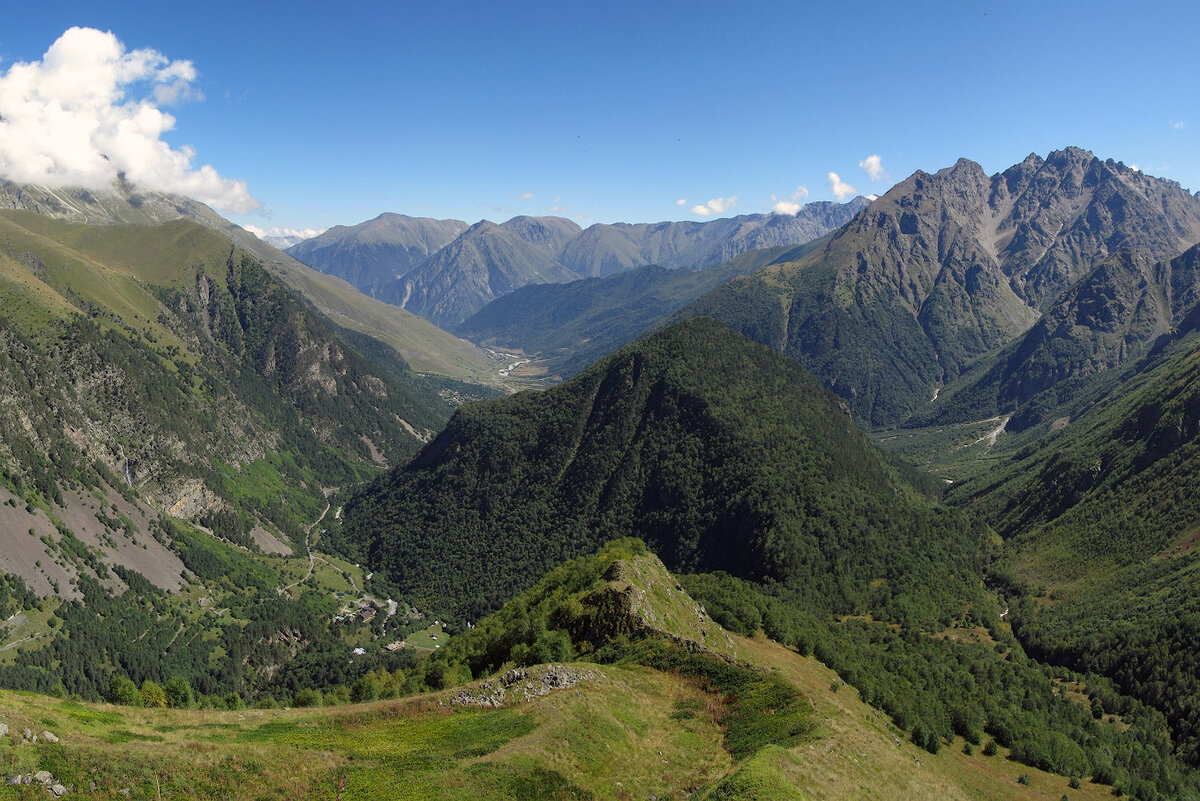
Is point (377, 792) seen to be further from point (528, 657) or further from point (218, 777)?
point (528, 657)

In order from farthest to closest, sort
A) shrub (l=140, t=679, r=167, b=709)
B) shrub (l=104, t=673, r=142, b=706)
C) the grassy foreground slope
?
shrub (l=140, t=679, r=167, b=709) → shrub (l=104, t=673, r=142, b=706) → the grassy foreground slope

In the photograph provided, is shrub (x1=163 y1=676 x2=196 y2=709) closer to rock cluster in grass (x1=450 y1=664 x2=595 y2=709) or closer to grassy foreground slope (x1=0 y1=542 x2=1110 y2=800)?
grassy foreground slope (x1=0 y1=542 x2=1110 y2=800)

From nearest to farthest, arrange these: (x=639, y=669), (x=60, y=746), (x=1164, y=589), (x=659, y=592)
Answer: (x=60, y=746) → (x=639, y=669) → (x=659, y=592) → (x=1164, y=589)

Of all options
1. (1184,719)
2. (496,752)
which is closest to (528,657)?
(496,752)

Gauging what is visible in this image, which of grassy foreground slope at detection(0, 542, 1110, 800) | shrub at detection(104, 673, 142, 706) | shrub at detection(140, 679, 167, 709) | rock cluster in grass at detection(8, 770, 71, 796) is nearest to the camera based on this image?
rock cluster in grass at detection(8, 770, 71, 796)

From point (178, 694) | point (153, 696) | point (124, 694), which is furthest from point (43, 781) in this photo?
point (178, 694)

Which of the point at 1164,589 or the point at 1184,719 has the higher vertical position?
the point at 1164,589

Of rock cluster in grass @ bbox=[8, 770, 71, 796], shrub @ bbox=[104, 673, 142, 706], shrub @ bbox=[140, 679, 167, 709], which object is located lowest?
shrub @ bbox=[140, 679, 167, 709]

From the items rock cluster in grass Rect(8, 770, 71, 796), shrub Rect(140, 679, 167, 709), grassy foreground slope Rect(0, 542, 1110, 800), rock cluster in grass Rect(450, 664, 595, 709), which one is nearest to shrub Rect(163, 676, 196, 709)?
shrub Rect(140, 679, 167, 709)
